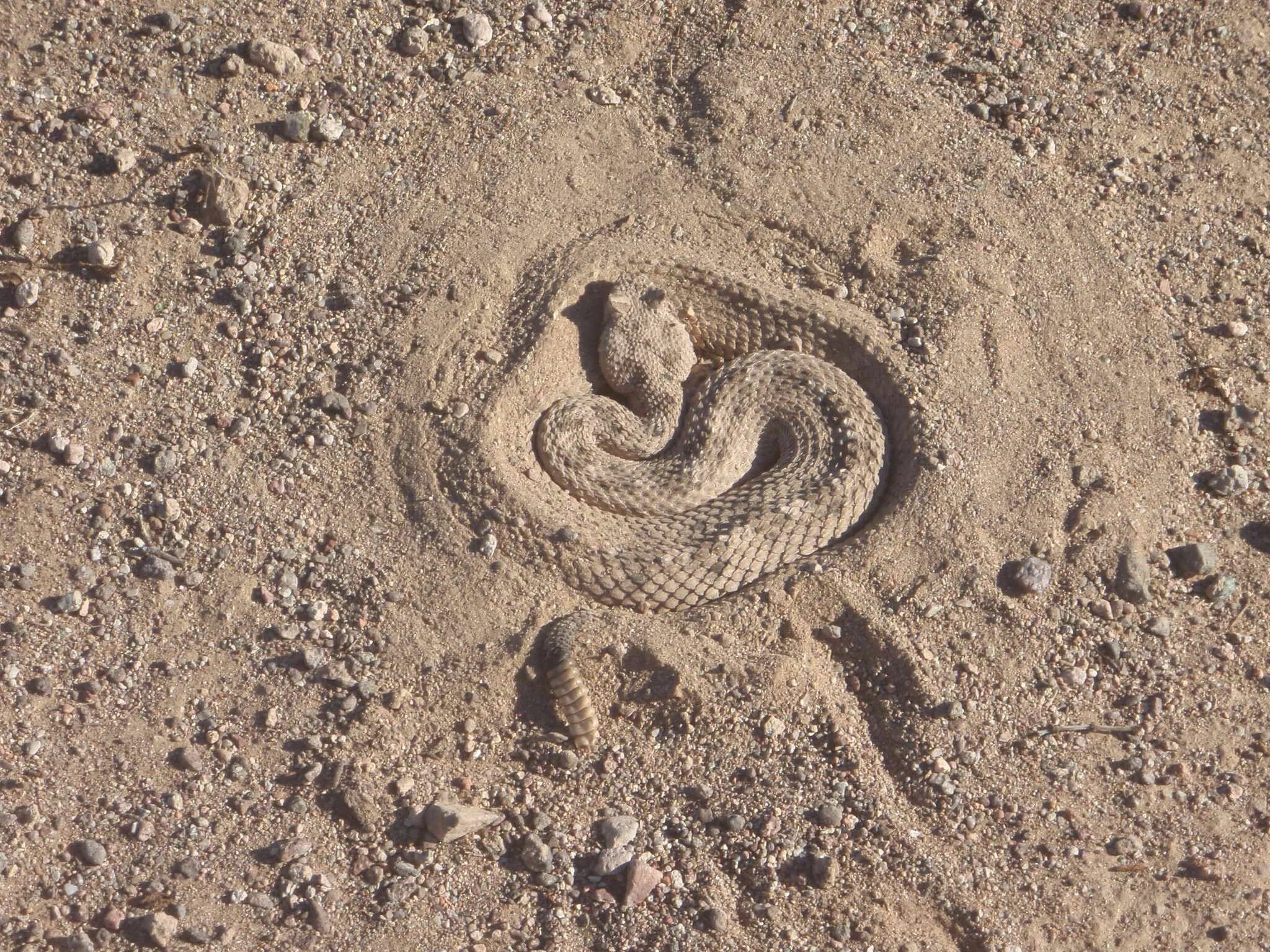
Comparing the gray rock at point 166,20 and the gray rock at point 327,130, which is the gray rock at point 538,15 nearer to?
the gray rock at point 327,130

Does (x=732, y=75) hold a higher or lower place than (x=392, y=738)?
higher

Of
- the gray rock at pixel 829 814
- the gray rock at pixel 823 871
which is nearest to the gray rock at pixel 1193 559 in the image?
the gray rock at pixel 829 814

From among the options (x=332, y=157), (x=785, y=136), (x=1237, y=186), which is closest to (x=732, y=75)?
(x=785, y=136)

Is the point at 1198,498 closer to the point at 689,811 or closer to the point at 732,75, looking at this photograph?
the point at 689,811

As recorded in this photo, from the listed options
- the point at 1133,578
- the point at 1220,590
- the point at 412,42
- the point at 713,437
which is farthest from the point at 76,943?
the point at 1220,590

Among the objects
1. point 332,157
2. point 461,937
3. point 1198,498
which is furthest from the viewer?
point 332,157

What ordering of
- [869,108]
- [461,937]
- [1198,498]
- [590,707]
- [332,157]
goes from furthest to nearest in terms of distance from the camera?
[869,108] → [332,157] → [1198,498] → [590,707] → [461,937]
